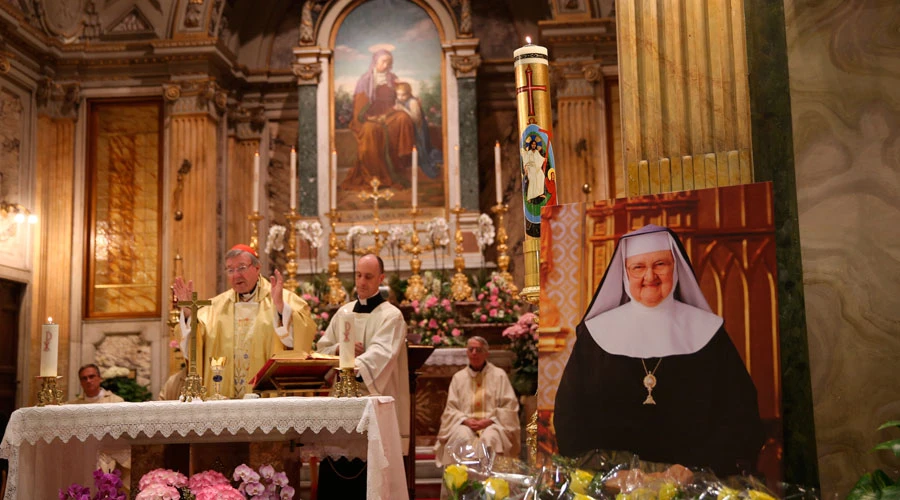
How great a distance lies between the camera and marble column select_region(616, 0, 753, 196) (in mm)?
3762

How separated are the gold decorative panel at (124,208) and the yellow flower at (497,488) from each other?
954cm

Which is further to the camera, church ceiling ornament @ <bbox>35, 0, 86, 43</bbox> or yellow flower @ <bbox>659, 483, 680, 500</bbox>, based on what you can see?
church ceiling ornament @ <bbox>35, 0, 86, 43</bbox>

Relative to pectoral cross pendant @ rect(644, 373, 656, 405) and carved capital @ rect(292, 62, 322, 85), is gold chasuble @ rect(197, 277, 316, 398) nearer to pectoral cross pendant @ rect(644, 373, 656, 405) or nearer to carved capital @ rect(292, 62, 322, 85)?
pectoral cross pendant @ rect(644, 373, 656, 405)

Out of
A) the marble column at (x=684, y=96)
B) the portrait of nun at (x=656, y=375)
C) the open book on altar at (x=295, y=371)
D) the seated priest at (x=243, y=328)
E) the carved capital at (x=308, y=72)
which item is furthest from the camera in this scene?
the carved capital at (x=308, y=72)

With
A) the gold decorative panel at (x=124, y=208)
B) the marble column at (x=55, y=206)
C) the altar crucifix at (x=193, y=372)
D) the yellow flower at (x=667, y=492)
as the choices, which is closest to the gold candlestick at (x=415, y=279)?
the gold decorative panel at (x=124, y=208)

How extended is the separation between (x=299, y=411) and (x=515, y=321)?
508cm

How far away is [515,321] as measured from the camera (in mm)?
9531

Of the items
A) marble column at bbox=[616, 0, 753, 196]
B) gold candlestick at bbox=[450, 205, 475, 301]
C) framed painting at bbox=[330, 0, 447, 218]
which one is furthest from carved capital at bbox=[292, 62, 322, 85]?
marble column at bbox=[616, 0, 753, 196]

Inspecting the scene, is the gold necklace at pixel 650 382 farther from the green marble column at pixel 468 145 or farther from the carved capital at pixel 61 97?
the carved capital at pixel 61 97

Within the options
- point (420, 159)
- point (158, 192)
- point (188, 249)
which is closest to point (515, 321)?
point (420, 159)

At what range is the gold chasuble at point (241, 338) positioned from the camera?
618 cm

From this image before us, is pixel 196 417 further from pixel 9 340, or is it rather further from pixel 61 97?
pixel 61 97

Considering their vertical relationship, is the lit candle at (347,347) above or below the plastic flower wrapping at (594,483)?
above

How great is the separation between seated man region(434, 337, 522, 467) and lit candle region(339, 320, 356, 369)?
304cm
